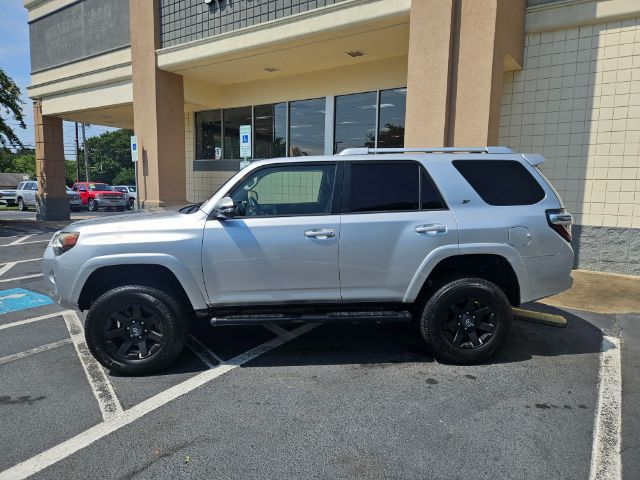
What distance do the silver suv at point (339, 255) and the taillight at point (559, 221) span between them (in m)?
0.01

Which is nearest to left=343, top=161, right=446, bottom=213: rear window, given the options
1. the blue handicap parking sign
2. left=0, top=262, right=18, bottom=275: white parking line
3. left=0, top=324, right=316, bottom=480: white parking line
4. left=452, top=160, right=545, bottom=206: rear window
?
left=452, top=160, right=545, bottom=206: rear window

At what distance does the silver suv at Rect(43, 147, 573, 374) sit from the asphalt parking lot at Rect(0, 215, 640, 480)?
424mm

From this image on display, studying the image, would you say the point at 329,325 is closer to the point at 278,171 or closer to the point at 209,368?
the point at 209,368

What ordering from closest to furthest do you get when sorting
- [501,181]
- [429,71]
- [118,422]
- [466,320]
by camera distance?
[118,422] → [466,320] → [501,181] → [429,71]

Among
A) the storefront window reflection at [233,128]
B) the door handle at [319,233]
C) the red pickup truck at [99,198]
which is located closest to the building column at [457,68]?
the door handle at [319,233]

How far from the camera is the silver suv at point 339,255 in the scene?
157 inches

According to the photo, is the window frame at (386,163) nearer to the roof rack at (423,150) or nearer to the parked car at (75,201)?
the roof rack at (423,150)

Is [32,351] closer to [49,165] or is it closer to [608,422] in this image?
[608,422]

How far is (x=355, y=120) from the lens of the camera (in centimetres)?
1158

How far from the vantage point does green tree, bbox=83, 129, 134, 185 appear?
74.3 metres

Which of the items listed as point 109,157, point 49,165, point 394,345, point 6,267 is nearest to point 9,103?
point 49,165

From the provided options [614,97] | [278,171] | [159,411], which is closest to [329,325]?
[278,171]

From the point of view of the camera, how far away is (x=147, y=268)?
13.4ft

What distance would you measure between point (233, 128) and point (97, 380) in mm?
11574
